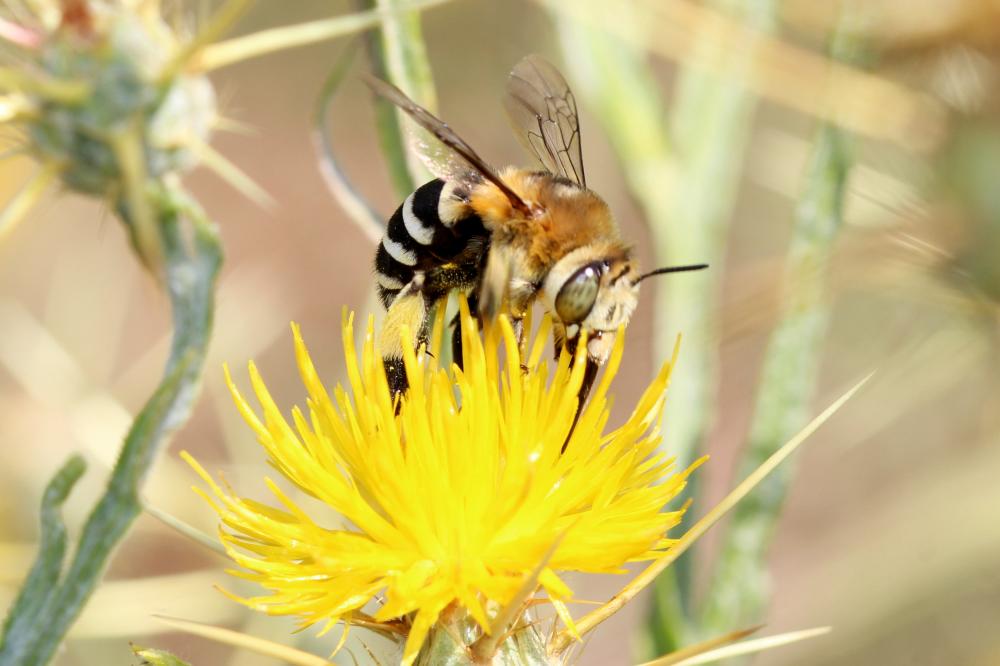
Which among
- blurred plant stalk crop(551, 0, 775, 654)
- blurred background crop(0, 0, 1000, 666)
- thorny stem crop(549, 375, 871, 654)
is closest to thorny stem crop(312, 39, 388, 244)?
blurred background crop(0, 0, 1000, 666)

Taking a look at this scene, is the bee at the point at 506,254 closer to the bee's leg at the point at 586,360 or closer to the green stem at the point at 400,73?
the bee's leg at the point at 586,360

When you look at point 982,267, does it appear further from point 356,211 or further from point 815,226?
point 356,211

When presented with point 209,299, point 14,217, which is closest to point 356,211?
point 209,299

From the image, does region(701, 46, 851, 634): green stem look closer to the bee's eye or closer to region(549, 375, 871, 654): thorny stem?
the bee's eye

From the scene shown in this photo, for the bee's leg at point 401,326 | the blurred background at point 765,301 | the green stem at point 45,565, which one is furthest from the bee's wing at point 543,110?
the green stem at point 45,565

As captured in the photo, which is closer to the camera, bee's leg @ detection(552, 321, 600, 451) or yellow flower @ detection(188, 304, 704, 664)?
yellow flower @ detection(188, 304, 704, 664)

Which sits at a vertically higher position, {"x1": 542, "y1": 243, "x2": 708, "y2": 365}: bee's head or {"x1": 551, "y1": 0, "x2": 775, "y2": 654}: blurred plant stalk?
{"x1": 551, "y1": 0, "x2": 775, "y2": 654}: blurred plant stalk
